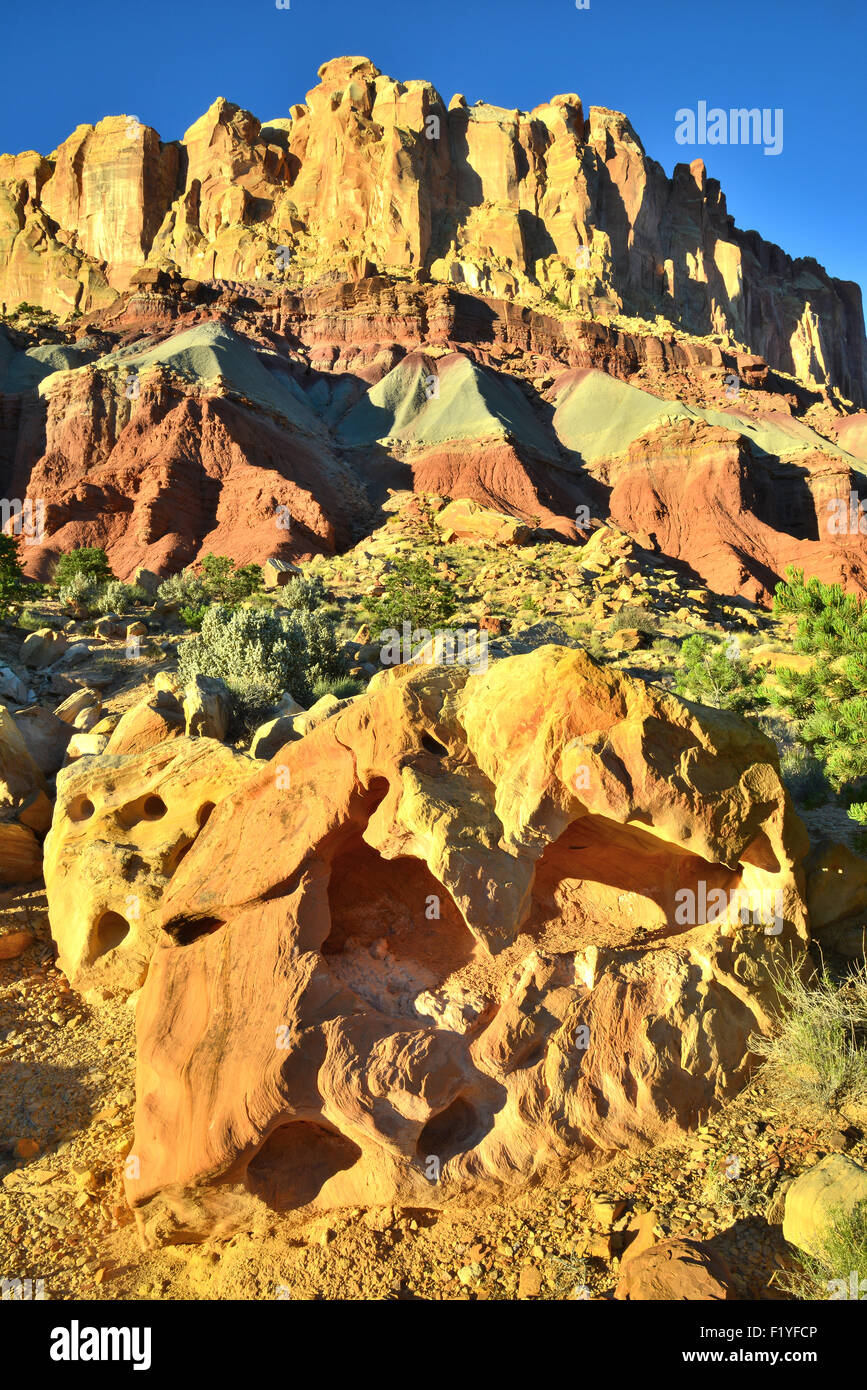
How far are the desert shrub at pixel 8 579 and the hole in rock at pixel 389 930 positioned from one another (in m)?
12.7

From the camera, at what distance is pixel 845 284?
87.4m

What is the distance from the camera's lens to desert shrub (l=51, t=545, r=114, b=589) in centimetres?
2134

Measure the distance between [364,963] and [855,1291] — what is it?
2.94 m

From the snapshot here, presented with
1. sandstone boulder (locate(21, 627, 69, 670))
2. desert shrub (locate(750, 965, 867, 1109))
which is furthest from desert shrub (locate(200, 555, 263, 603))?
desert shrub (locate(750, 965, 867, 1109))

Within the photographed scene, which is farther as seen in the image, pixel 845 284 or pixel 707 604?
pixel 845 284

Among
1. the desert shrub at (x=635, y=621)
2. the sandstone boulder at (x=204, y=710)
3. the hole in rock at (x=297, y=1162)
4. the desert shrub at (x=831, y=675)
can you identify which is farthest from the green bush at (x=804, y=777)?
the desert shrub at (x=635, y=621)

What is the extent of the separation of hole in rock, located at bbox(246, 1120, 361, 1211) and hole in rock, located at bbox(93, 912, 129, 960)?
237cm

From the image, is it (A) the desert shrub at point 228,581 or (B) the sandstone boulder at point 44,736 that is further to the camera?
(A) the desert shrub at point 228,581

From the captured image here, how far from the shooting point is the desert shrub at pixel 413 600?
17.6 m

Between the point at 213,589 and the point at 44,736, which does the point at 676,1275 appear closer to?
the point at 44,736

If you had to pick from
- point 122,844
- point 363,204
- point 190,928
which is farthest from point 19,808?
point 363,204

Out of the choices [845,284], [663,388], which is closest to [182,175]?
[663,388]

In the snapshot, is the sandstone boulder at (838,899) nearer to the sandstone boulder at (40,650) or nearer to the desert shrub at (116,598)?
the sandstone boulder at (40,650)
